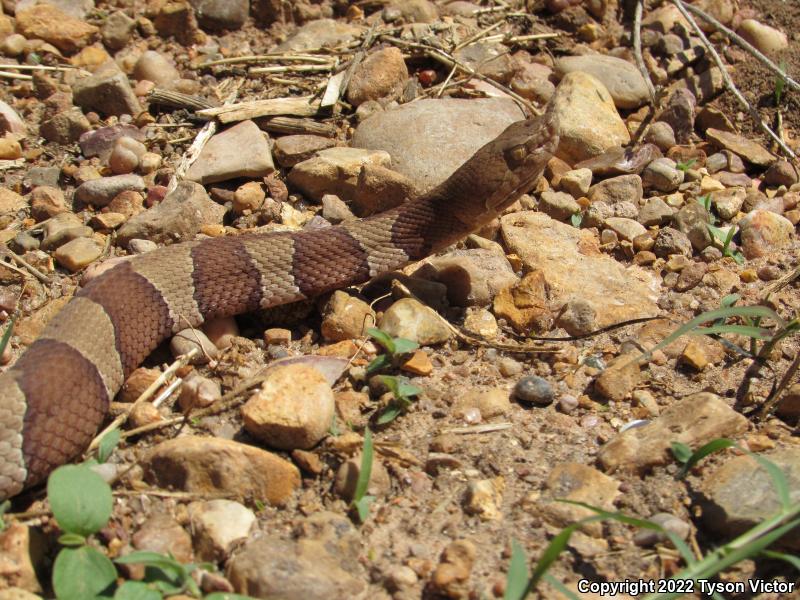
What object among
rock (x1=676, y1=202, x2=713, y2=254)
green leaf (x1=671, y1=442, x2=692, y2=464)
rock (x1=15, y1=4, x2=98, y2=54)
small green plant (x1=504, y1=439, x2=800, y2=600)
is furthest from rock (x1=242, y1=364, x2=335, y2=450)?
rock (x1=15, y1=4, x2=98, y2=54)

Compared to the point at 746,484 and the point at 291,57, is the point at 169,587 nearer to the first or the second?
the point at 746,484

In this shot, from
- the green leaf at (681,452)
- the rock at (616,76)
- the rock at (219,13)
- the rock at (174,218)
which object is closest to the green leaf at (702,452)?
the green leaf at (681,452)

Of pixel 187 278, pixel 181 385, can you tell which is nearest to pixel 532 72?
pixel 187 278

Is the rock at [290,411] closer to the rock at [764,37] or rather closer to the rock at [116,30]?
the rock at [116,30]

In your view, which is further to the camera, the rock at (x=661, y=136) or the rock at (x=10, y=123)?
the rock at (x=661, y=136)

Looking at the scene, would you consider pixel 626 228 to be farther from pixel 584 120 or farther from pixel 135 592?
pixel 135 592

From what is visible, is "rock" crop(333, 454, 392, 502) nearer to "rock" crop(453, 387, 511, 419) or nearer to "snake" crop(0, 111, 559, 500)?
"rock" crop(453, 387, 511, 419)
